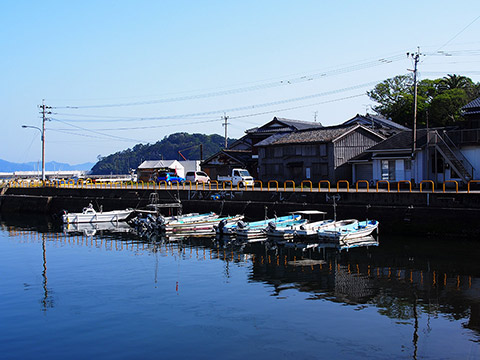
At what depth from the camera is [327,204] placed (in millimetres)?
38219

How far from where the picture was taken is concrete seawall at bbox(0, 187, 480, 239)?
105 ft

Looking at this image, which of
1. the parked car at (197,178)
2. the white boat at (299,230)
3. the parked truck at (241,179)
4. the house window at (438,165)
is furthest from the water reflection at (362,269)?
the parked car at (197,178)

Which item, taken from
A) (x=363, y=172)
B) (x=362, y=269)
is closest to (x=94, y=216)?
(x=363, y=172)

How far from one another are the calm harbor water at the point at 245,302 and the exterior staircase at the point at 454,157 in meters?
10.1

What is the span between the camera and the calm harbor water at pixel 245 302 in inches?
585

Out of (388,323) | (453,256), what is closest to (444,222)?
(453,256)

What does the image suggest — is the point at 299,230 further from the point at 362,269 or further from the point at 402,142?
the point at 402,142

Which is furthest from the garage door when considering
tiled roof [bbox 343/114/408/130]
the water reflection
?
the water reflection

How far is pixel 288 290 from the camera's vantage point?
2120cm

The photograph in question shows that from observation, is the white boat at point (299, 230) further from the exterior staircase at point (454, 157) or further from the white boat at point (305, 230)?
the exterior staircase at point (454, 157)

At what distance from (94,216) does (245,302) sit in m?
31.8

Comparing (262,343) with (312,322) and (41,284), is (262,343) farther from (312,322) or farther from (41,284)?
(41,284)

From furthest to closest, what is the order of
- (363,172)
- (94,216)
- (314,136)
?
(314,136) → (363,172) → (94,216)

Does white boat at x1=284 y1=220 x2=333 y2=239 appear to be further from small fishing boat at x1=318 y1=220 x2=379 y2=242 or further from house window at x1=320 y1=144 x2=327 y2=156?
house window at x1=320 y1=144 x2=327 y2=156
